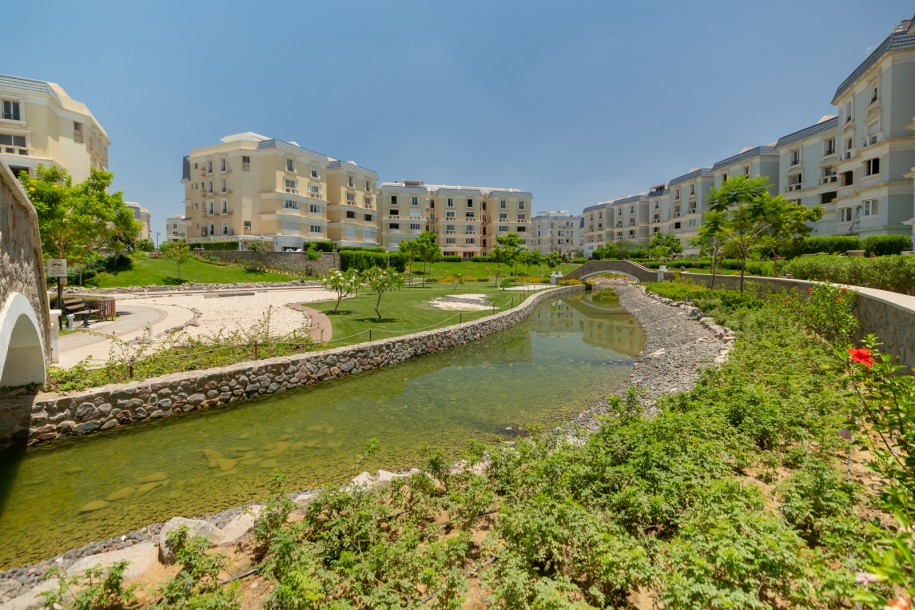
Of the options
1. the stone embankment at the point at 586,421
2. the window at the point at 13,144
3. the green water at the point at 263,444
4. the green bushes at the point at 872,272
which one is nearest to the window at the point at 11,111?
the window at the point at 13,144

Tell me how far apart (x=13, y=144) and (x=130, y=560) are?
5399 centimetres

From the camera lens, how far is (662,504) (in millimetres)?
4379

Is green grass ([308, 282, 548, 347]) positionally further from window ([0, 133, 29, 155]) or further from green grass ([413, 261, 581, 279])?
window ([0, 133, 29, 155])

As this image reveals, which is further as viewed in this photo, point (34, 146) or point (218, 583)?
point (34, 146)

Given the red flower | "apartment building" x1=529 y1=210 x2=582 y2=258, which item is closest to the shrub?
the red flower

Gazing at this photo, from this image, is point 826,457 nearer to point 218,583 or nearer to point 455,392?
point 218,583

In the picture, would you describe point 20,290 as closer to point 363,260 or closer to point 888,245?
point 888,245

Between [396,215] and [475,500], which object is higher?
[396,215]

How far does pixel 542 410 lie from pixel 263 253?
46.4m

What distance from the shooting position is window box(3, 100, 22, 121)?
38.6 meters

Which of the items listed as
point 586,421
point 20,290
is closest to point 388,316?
point 586,421

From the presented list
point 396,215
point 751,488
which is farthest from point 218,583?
point 396,215

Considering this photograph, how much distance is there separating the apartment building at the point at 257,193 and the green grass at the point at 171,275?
7901 mm

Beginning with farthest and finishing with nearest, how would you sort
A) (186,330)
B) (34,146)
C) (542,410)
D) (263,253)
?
(263,253) → (34,146) → (186,330) → (542,410)
